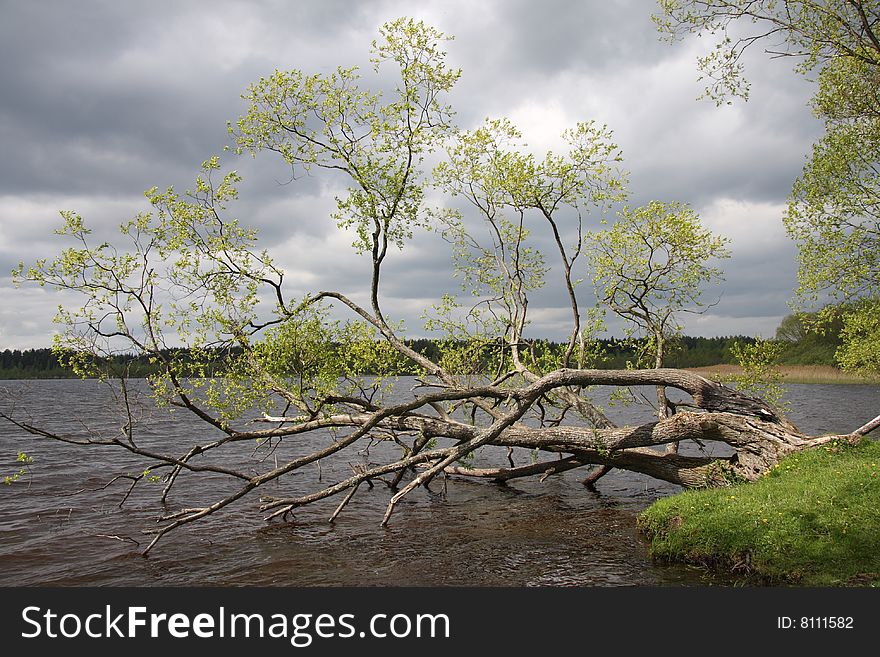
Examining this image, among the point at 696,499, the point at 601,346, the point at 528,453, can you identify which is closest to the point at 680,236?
the point at 601,346

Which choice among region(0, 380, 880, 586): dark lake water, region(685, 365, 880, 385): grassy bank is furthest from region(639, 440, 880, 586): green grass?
region(685, 365, 880, 385): grassy bank

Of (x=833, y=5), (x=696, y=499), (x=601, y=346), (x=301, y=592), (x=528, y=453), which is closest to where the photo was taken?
(x=301, y=592)

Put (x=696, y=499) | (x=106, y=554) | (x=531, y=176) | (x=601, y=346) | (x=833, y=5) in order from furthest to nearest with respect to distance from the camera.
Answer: (x=601, y=346), (x=531, y=176), (x=833, y=5), (x=106, y=554), (x=696, y=499)

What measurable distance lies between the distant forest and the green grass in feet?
18.8

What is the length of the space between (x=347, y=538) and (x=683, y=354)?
107980 millimetres

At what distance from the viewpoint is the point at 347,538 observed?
51.8 ft

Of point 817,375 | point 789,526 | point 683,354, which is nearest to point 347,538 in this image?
point 789,526

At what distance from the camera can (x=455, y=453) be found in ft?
51.0

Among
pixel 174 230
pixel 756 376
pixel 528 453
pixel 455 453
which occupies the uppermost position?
pixel 174 230

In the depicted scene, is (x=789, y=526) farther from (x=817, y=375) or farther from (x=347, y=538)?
(x=817, y=375)

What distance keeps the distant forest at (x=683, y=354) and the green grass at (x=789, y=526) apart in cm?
574

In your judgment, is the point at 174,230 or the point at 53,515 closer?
the point at 174,230

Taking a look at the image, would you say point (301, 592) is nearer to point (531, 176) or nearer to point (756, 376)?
point (531, 176)

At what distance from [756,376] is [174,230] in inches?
706
